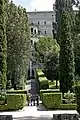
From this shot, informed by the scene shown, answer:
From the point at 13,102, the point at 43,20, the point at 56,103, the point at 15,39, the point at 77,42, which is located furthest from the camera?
the point at 43,20

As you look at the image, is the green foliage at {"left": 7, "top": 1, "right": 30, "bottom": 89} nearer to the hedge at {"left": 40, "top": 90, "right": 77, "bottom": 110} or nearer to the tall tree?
the tall tree

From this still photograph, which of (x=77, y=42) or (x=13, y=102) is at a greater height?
(x=77, y=42)

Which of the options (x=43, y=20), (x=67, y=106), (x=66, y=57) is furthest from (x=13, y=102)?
(x=43, y=20)

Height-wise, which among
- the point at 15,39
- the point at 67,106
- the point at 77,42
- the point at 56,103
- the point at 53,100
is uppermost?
the point at 15,39

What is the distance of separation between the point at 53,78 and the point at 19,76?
12179 millimetres

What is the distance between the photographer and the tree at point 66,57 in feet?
119

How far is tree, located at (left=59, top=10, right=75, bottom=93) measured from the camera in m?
36.2

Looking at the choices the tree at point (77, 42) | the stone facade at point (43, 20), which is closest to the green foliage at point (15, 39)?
the tree at point (77, 42)

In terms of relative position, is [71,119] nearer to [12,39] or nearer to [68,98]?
[68,98]

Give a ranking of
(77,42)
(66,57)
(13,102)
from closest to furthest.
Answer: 1. (13,102)
2. (66,57)
3. (77,42)

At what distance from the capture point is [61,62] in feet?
122

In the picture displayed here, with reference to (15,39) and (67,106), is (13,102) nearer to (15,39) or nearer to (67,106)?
(67,106)

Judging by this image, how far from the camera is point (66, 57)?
3712cm

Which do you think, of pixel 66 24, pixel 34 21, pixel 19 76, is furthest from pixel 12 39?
pixel 34 21
